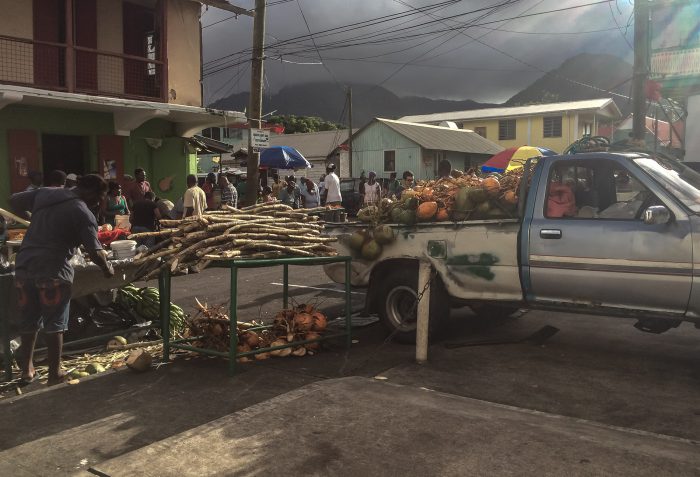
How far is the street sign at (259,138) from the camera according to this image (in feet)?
47.1

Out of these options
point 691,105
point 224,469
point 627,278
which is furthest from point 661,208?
point 691,105

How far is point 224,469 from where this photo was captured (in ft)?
11.5

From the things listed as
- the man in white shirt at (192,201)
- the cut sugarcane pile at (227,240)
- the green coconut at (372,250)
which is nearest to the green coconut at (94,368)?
the cut sugarcane pile at (227,240)

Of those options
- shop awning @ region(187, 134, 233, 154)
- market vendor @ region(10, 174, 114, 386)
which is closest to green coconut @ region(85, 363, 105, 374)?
market vendor @ region(10, 174, 114, 386)

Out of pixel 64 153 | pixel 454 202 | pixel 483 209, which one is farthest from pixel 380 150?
pixel 483 209

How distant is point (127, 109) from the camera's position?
1500cm

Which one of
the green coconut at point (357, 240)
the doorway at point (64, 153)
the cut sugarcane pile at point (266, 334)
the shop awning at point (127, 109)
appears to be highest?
the shop awning at point (127, 109)

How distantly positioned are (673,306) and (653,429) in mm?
1299

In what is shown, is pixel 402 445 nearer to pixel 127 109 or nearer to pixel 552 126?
pixel 127 109

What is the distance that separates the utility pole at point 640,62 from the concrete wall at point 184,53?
36.3 ft

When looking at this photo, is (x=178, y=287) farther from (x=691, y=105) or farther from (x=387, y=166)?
(x=387, y=166)

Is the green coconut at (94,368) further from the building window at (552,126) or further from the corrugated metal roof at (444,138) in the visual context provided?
the building window at (552,126)

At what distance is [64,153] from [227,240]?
1153 cm

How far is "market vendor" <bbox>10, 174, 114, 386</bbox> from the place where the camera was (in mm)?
5168
